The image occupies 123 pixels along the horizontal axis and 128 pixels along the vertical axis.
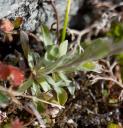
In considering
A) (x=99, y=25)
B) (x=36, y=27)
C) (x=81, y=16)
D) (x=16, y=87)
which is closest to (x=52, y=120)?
(x=16, y=87)

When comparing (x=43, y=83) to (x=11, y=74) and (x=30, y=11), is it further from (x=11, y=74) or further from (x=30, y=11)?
(x=30, y=11)

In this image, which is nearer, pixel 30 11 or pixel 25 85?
pixel 25 85

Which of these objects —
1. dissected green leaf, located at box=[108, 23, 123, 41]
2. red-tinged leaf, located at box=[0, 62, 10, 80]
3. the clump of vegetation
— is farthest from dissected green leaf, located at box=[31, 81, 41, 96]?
dissected green leaf, located at box=[108, 23, 123, 41]

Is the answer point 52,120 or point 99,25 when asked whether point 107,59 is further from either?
point 52,120

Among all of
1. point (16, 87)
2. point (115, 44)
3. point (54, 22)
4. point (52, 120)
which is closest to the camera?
point (115, 44)

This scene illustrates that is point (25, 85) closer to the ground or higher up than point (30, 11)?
closer to the ground

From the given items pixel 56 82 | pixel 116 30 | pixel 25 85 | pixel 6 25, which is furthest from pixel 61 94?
pixel 116 30
